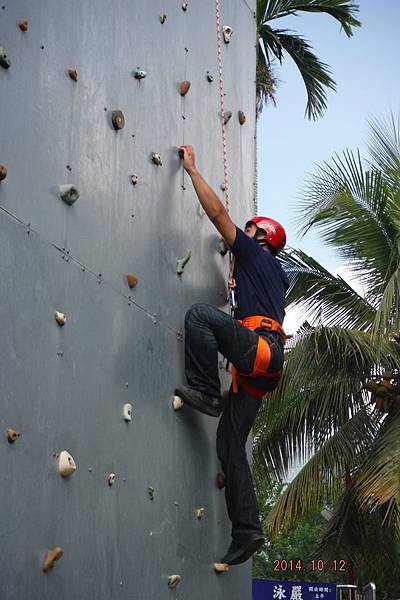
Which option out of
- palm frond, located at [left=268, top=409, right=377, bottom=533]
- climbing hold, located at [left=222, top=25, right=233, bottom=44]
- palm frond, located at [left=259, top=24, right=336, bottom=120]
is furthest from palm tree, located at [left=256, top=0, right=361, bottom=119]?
climbing hold, located at [left=222, top=25, right=233, bottom=44]

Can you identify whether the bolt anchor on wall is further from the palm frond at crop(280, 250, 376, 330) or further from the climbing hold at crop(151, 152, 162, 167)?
the palm frond at crop(280, 250, 376, 330)

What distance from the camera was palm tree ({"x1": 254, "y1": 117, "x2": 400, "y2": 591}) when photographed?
10.1 meters

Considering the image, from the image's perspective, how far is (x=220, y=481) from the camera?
450cm

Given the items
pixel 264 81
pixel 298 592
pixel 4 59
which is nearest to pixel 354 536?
pixel 298 592

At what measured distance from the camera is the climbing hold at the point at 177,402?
13.4 feet

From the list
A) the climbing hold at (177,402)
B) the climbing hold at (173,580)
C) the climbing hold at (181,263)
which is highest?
the climbing hold at (181,263)

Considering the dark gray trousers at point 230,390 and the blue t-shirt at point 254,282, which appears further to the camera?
the blue t-shirt at point 254,282

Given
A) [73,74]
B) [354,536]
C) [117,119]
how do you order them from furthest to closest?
Answer: [354,536], [117,119], [73,74]

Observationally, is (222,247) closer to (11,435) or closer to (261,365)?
(261,365)

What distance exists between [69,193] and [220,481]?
183 centimetres

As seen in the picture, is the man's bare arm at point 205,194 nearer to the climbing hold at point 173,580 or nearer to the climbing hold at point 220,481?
the climbing hold at point 220,481

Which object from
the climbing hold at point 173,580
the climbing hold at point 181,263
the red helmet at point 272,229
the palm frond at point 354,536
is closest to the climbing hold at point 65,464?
the climbing hold at point 173,580

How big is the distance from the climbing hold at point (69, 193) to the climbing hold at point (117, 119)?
0.53 metres

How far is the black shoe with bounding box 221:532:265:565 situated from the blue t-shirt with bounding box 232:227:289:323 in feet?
3.33
